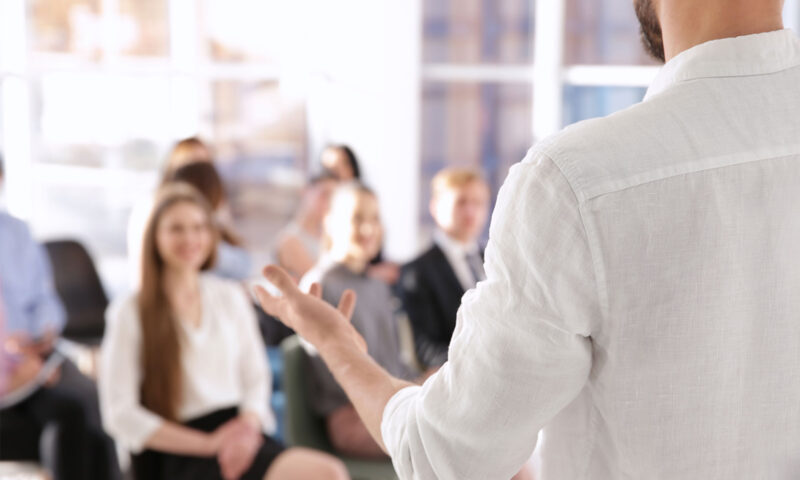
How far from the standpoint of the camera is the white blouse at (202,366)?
2.87 meters

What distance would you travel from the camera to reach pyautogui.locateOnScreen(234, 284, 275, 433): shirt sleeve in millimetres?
3141

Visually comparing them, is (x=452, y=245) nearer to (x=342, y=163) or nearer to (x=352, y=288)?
(x=352, y=288)

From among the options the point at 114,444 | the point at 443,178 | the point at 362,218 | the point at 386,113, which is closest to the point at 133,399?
the point at 114,444

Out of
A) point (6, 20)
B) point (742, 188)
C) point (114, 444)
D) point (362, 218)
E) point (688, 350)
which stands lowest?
point (114, 444)

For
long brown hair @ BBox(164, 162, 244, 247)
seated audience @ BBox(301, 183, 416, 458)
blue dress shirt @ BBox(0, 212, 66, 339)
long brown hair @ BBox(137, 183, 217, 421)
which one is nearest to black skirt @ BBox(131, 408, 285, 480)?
long brown hair @ BBox(137, 183, 217, 421)

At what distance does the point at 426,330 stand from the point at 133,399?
3.62 ft

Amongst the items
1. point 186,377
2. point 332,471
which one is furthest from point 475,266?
point 186,377

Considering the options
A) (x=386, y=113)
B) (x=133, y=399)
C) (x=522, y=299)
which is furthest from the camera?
(x=386, y=113)

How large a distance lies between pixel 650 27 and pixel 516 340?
36 cm

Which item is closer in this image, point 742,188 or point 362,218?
point 742,188

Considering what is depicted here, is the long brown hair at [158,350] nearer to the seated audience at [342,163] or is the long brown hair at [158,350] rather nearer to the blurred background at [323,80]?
the seated audience at [342,163]

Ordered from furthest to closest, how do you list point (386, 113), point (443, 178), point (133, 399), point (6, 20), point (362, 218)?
1. point (386, 113)
2. point (6, 20)
3. point (443, 178)
4. point (362, 218)
5. point (133, 399)

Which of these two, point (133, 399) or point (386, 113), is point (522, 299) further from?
point (386, 113)

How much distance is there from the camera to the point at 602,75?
19.6ft
